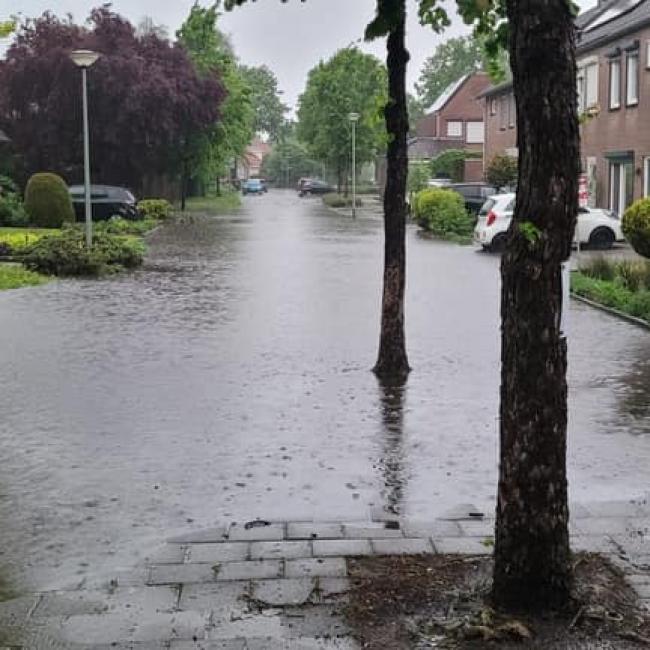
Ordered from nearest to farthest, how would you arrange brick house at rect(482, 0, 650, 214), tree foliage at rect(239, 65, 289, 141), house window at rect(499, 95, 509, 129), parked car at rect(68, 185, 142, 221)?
brick house at rect(482, 0, 650, 214)
parked car at rect(68, 185, 142, 221)
house window at rect(499, 95, 509, 129)
tree foliage at rect(239, 65, 289, 141)

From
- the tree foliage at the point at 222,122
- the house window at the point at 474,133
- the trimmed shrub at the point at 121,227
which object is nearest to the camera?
the trimmed shrub at the point at 121,227

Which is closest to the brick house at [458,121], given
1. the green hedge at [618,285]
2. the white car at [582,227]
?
the white car at [582,227]

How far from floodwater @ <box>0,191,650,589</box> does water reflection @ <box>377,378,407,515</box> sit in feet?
0.09

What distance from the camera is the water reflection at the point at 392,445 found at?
615 cm

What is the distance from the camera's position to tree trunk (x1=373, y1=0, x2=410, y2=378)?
918 cm

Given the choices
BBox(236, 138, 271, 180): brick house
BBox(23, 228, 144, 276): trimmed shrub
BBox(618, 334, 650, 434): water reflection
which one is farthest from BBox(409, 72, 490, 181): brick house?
BBox(618, 334, 650, 434): water reflection

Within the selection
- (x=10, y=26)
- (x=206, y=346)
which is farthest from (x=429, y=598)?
(x=10, y=26)

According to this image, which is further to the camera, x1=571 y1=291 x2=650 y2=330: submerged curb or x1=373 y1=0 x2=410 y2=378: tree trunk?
x1=571 y1=291 x2=650 y2=330: submerged curb

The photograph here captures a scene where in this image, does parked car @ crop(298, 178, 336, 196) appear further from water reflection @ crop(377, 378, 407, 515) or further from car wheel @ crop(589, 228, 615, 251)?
water reflection @ crop(377, 378, 407, 515)

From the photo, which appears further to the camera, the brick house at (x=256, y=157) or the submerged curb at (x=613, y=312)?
the brick house at (x=256, y=157)

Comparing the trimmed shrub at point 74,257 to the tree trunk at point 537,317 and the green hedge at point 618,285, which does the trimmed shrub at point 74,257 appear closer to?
the green hedge at point 618,285

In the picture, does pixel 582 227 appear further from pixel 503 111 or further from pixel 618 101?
pixel 503 111

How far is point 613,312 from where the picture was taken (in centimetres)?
1469

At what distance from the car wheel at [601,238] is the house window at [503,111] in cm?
2051
